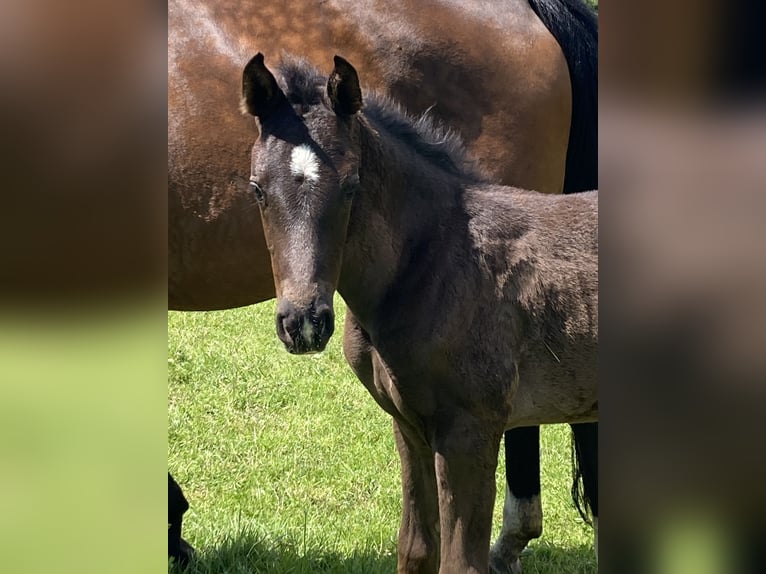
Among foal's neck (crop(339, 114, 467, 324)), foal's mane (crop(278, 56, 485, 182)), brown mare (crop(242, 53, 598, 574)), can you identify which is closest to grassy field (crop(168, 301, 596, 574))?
brown mare (crop(242, 53, 598, 574))

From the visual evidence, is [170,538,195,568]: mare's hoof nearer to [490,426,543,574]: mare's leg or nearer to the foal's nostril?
[490,426,543,574]: mare's leg

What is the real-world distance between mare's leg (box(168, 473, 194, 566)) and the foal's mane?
1.67m

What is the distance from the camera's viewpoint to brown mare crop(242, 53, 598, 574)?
239 cm

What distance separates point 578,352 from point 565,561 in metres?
1.46

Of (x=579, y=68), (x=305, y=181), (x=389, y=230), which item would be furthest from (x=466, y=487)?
(x=579, y=68)

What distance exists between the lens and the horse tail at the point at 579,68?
145 inches

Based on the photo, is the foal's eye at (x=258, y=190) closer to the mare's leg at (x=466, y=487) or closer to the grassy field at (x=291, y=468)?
the mare's leg at (x=466, y=487)

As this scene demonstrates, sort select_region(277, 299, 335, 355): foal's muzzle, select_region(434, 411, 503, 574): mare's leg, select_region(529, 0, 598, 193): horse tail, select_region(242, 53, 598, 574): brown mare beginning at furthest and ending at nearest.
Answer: select_region(529, 0, 598, 193): horse tail
select_region(434, 411, 503, 574): mare's leg
select_region(242, 53, 598, 574): brown mare
select_region(277, 299, 335, 355): foal's muzzle

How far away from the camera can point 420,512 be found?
288cm

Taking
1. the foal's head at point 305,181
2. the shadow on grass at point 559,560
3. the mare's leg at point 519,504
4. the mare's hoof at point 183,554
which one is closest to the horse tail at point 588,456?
the mare's leg at point 519,504

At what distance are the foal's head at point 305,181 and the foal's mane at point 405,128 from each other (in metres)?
0.02
